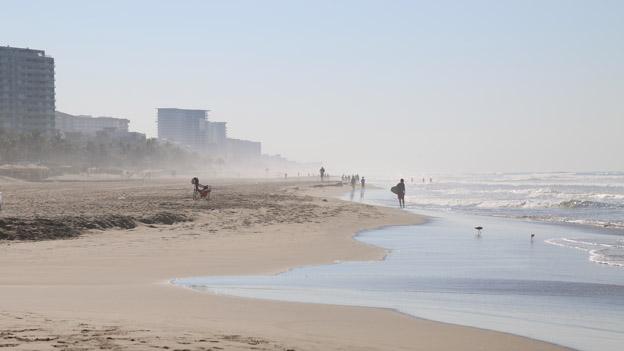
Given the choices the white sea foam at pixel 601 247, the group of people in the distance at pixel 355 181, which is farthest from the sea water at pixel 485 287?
the group of people in the distance at pixel 355 181

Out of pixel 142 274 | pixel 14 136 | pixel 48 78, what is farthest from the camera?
pixel 48 78

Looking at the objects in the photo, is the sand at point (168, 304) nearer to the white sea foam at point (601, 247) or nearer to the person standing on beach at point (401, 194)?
the white sea foam at point (601, 247)

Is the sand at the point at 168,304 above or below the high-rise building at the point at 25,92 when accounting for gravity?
below

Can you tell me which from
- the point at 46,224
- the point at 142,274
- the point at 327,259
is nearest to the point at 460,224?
the point at 327,259

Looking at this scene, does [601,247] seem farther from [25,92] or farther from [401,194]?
[25,92]

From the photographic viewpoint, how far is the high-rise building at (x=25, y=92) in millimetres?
189750

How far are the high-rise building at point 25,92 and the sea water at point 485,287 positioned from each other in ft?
617

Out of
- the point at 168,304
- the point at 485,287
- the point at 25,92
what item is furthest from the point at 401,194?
the point at 25,92

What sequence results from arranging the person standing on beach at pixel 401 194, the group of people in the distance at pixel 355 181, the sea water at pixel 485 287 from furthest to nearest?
1. the group of people in the distance at pixel 355 181
2. the person standing on beach at pixel 401 194
3. the sea water at pixel 485 287

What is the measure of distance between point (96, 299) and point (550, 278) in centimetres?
840

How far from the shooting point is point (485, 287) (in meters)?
12.5

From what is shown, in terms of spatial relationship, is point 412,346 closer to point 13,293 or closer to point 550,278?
point 13,293

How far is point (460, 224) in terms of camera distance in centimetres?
2962

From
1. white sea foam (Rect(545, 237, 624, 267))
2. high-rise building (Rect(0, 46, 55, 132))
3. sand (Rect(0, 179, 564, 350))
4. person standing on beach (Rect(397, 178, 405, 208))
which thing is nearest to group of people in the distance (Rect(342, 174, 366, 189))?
person standing on beach (Rect(397, 178, 405, 208))
